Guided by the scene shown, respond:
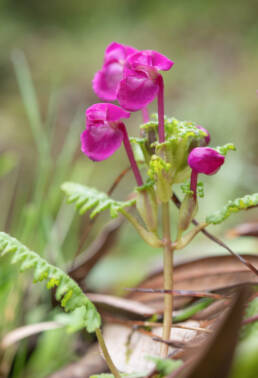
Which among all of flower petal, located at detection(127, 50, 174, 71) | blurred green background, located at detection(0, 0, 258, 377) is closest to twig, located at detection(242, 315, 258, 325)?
flower petal, located at detection(127, 50, 174, 71)

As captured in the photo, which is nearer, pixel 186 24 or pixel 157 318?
pixel 157 318

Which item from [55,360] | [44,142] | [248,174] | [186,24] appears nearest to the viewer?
[55,360]

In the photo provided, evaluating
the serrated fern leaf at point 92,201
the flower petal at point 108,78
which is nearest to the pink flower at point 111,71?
the flower petal at point 108,78

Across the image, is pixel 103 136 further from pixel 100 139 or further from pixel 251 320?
pixel 251 320

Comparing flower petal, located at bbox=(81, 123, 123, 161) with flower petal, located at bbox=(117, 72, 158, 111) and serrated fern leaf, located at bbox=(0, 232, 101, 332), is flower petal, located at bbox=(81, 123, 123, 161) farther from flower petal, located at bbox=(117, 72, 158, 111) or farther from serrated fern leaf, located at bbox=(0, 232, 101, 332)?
serrated fern leaf, located at bbox=(0, 232, 101, 332)

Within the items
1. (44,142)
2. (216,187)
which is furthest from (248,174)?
(44,142)

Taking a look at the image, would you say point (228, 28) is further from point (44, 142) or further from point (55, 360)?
point (55, 360)
